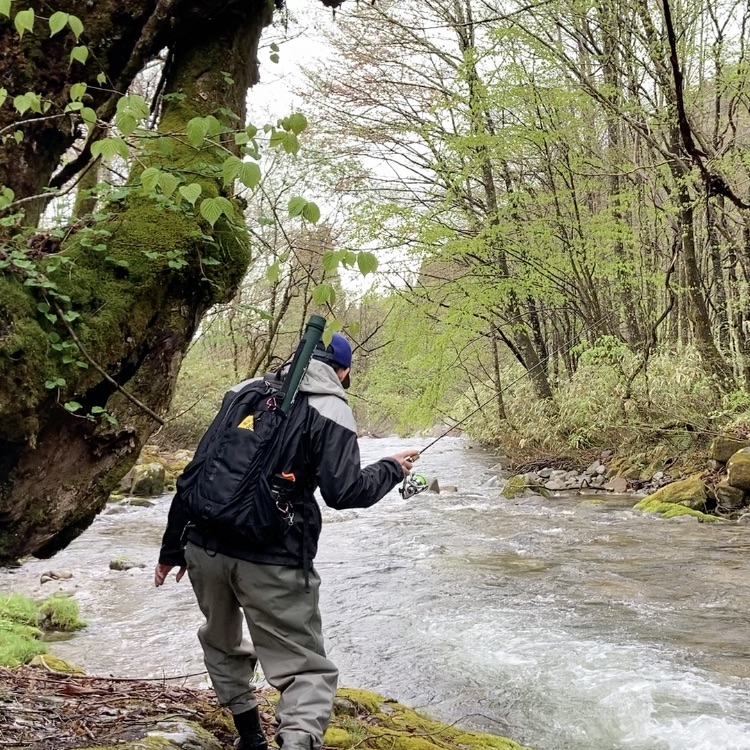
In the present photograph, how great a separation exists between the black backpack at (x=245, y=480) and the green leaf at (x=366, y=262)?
2.99 feet

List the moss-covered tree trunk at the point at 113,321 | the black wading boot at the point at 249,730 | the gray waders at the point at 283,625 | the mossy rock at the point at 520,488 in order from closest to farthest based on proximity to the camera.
Answer: 1. the moss-covered tree trunk at the point at 113,321
2. the gray waders at the point at 283,625
3. the black wading boot at the point at 249,730
4. the mossy rock at the point at 520,488

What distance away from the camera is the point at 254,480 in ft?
7.59

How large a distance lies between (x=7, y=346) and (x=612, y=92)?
9321 mm

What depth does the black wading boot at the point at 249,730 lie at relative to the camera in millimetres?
2566

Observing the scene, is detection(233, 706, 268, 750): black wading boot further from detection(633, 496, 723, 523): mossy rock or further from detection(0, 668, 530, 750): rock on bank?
detection(633, 496, 723, 523): mossy rock

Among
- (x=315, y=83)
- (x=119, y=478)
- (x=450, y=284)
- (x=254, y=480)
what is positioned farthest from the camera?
(x=315, y=83)

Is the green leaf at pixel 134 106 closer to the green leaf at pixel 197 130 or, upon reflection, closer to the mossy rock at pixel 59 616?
the green leaf at pixel 197 130

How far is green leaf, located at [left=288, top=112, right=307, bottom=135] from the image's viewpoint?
1.62 meters

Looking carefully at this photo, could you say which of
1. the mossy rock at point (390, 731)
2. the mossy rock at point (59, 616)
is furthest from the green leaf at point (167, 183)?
the mossy rock at point (59, 616)

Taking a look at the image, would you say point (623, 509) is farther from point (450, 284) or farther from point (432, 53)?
point (432, 53)

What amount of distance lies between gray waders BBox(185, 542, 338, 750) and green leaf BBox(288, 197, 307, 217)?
1267mm

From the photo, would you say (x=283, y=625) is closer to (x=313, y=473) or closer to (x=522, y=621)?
(x=313, y=473)

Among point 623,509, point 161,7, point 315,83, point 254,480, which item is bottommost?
point 623,509

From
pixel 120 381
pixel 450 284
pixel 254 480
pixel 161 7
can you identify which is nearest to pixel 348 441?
pixel 254 480
